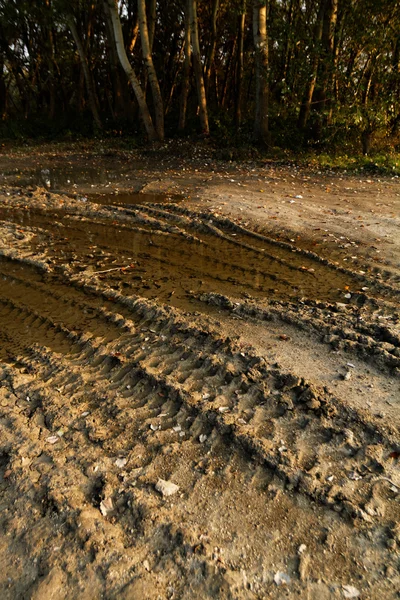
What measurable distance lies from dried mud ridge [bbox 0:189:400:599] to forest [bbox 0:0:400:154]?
10.4 m

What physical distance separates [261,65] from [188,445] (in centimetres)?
1376

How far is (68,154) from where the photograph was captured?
Result: 55.3 ft

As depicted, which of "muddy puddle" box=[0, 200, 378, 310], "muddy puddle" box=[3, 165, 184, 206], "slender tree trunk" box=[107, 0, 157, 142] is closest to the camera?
"muddy puddle" box=[0, 200, 378, 310]

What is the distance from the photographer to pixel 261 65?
13.8m

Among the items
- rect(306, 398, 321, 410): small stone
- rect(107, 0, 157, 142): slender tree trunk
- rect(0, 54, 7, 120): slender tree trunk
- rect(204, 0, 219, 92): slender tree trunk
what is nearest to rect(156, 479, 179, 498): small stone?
rect(306, 398, 321, 410): small stone

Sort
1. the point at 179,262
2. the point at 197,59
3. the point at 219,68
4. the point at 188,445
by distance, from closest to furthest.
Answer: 1. the point at 188,445
2. the point at 179,262
3. the point at 197,59
4. the point at 219,68

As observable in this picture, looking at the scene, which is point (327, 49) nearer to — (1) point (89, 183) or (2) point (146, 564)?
(1) point (89, 183)

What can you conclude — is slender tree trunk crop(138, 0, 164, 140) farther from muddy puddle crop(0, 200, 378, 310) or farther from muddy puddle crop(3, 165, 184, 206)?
muddy puddle crop(0, 200, 378, 310)

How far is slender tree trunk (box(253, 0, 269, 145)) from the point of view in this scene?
1326 centimetres

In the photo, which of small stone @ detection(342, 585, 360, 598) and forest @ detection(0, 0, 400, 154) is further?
forest @ detection(0, 0, 400, 154)

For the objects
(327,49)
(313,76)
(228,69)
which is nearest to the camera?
(313,76)

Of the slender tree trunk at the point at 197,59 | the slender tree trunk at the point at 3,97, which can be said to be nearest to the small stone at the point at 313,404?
the slender tree trunk at the point at 197,59

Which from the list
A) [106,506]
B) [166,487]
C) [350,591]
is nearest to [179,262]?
[166,487]

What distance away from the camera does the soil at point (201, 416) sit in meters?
2.39
